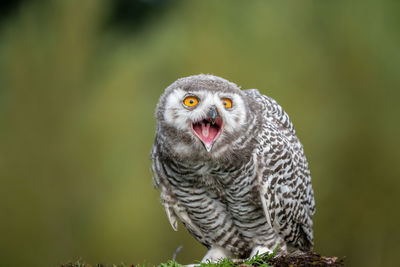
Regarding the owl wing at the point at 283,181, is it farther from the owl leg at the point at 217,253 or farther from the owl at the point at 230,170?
the owl leg at the point at 217,253

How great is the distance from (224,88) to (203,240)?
3.39ft

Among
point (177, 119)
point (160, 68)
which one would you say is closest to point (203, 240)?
point (177, 119)

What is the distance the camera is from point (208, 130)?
2.38 metres

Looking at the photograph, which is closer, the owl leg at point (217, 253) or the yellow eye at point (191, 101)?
the yellow eye at point (191, 101)

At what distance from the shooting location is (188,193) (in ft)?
8.80

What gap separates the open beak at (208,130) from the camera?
2338 mm

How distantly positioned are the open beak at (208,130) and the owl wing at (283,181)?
30cm

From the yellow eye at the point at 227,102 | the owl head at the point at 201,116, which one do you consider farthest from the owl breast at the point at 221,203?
the yellow eye at the point at 227,102

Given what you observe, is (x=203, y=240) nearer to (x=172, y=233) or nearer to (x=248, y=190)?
(x=248, y=190)

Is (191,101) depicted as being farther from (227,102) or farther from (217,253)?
(217,253)

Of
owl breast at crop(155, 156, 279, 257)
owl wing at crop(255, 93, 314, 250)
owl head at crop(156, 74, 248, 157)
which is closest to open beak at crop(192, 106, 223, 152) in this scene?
owl head at crop(156, 74, 248, 157)

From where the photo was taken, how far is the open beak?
7.67ft

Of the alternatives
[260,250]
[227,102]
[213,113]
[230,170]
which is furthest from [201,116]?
[260,250]

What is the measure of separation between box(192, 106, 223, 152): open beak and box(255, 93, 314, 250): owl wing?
30 centimetres
